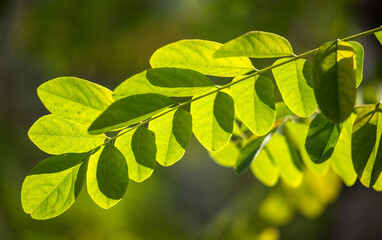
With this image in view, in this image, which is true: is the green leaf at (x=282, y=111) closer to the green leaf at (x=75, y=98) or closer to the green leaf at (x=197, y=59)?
the green leaf at (x=197, y=59)

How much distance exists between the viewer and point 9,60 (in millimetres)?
4965

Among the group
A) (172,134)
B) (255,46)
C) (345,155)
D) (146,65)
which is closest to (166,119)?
(172,134)

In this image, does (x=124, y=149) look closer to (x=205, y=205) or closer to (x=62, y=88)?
(x=62, y=88)

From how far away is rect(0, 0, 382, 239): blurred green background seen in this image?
2.33 m

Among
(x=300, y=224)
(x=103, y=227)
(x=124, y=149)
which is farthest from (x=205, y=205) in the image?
(x=124, y=149)

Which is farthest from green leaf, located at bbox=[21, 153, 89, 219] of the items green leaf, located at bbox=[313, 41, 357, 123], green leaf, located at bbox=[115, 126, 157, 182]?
green leaf, located at bbox=[313, 41, 357, 123]

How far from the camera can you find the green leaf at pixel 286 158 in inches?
49.8

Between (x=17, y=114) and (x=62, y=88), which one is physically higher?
(x=62, y=88)

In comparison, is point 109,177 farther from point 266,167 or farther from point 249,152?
point 266,167

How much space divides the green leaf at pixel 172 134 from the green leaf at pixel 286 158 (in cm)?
43

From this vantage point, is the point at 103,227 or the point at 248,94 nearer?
the point at 248,94

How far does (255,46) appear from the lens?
79cm

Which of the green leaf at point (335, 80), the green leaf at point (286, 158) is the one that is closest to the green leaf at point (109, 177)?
the green leaf at point (335, 80)

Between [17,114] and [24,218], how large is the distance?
2.54 meters
